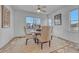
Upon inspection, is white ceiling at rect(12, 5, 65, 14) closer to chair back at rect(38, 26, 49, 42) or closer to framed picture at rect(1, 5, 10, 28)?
framed picture at rect(1, 5, 10, 28)

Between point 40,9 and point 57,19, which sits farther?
point 57,19

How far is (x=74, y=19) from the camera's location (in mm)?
2410

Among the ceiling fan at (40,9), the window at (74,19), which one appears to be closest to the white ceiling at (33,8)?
the ceiling fan at (40,9)

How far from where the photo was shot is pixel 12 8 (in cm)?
234

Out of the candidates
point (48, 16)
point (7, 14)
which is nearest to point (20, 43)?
point (7, 14)

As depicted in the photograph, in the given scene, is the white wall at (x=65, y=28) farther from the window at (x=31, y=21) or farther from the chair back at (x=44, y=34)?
the window at (x=31, y=21)

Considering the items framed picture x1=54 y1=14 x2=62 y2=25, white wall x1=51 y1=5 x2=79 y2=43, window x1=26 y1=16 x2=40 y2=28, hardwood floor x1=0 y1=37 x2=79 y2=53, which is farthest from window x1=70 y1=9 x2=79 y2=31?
window x1=26 y1=16 x2=40 y2=28

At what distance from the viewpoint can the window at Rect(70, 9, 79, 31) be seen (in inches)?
93.0

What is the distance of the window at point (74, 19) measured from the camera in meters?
2.36

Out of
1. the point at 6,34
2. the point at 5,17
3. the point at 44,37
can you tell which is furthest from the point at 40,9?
the point at 6,34

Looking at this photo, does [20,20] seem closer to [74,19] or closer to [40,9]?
[40,9]
